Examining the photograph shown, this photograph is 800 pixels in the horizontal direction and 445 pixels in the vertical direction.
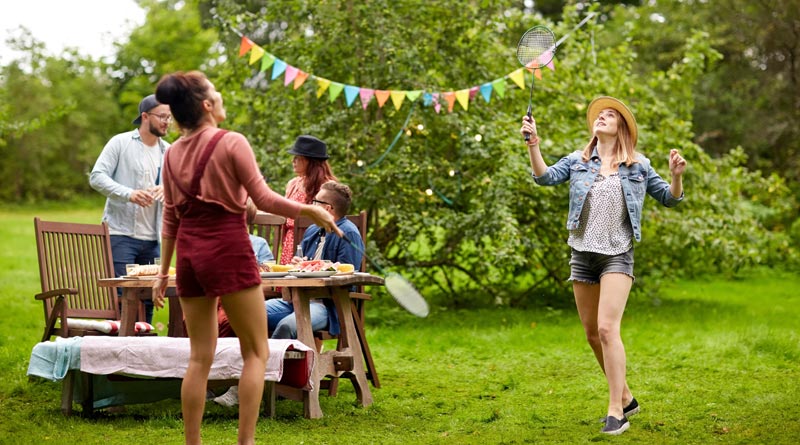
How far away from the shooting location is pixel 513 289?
445 inches

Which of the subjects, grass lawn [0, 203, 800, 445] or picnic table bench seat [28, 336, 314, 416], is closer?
grass lawn [0, 203, 800, 445]

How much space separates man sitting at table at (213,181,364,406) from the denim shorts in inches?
50.9

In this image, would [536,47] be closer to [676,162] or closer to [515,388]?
[676,162]

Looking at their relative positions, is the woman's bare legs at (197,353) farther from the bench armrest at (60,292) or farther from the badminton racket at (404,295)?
the bench armrest at (60,292)

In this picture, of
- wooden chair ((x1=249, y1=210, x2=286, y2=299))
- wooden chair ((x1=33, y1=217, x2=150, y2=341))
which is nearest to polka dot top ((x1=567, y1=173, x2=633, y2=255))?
wooden chair ((x1=249, y1=210, x2=286, y2=299))

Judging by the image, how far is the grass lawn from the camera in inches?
184

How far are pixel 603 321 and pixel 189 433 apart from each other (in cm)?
195

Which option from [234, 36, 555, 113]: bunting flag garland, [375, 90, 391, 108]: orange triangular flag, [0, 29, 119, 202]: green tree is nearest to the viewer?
[234, 36, 555, 113]: bunting flag garland

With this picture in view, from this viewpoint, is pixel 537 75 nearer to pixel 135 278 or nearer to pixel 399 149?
pixel 399 149

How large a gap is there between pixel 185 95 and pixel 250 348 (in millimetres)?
967

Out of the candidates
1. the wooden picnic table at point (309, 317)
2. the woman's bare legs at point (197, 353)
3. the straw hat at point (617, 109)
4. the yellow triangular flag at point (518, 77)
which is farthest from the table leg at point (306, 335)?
the yellow triangular flag at point (518, 77)

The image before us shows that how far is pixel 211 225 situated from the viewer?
11.8 feet

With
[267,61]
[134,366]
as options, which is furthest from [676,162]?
[267,61]

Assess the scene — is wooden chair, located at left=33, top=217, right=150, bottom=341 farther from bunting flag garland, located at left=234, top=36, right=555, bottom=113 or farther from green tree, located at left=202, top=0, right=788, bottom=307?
green tree, located at left=202, top=0, right=788, bottom=307
